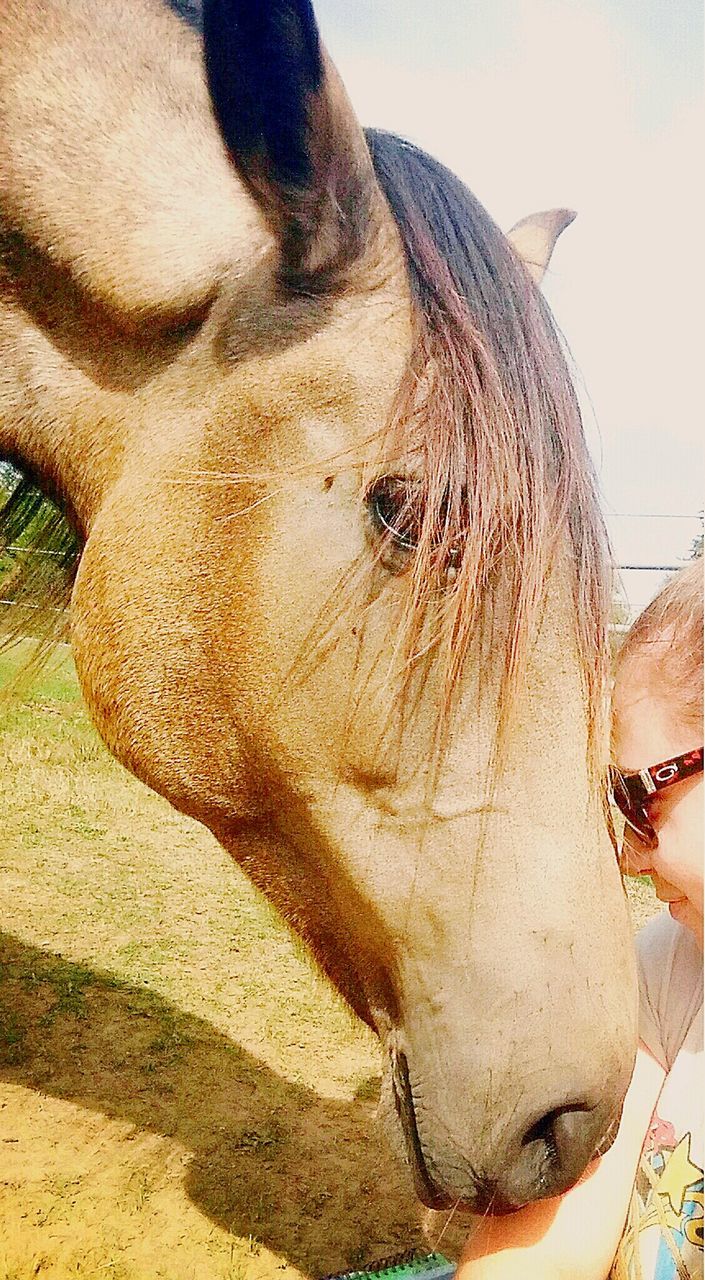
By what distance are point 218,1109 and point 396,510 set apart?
2.11 m

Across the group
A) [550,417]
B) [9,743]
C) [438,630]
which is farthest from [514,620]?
[9,743]

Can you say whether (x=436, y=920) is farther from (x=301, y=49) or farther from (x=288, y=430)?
(x=301, y=49)

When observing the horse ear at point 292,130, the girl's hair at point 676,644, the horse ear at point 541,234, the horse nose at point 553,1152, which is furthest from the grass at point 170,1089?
the horse ear at point 541,234

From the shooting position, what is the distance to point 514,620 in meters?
1.19

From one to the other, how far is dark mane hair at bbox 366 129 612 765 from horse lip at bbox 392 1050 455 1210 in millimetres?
513

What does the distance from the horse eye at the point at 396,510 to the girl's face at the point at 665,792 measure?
1.09ft

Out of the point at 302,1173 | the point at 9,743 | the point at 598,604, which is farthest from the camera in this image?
the point at 9,743

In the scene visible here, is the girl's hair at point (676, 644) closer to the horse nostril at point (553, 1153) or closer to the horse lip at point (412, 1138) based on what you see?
the horse nostril at point (553, 1153)

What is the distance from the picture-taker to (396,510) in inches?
49.1

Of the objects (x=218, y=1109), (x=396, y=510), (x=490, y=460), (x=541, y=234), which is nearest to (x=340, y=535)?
(x=396, y=510)

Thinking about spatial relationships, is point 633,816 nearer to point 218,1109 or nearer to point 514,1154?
point 514,1154

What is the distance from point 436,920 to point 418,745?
0.76 ft

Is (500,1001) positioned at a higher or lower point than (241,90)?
lower

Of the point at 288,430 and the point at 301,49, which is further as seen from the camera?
the point at 288,430
